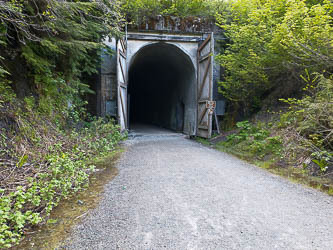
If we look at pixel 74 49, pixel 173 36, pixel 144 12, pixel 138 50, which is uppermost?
pixel 144 12

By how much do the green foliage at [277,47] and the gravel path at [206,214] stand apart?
3.29 m

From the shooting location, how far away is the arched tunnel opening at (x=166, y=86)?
1055 centimetres

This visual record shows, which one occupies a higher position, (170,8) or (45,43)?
(170,8)

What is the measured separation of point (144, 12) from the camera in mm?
9383

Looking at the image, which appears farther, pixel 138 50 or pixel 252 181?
pixel 138 50

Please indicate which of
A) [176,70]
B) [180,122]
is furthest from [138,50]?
[180,122]

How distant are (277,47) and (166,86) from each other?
10081mm

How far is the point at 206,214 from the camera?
2.33 metres

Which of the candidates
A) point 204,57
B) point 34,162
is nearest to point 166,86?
point 204,57

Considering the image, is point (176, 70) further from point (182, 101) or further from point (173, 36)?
point (173, 36)

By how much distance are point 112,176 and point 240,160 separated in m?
3.09

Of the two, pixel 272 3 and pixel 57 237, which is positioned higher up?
pixel 272 3

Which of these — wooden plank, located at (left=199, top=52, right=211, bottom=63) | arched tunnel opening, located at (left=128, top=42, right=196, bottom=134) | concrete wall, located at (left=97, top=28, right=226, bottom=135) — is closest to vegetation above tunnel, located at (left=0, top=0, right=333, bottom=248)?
wooden plank, located at (left=199, top=52, right=211, bottom=63)

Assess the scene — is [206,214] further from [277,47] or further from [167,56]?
[167,56]
